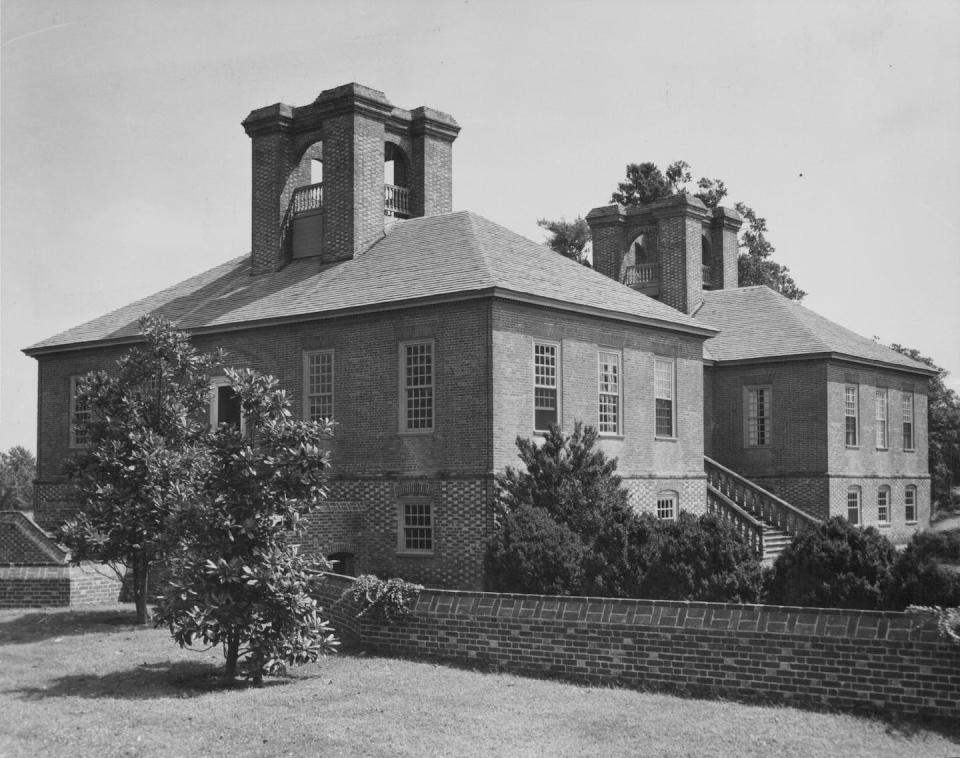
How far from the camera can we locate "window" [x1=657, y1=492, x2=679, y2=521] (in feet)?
93.3

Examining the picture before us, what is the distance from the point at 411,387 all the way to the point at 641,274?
17156 millimetres

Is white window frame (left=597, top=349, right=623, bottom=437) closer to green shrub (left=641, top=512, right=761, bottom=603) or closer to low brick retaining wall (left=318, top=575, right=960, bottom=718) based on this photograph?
green shrub (left=641, top=512, right=761, bottom=603)

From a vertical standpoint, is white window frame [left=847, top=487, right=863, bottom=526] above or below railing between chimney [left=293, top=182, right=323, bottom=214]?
below

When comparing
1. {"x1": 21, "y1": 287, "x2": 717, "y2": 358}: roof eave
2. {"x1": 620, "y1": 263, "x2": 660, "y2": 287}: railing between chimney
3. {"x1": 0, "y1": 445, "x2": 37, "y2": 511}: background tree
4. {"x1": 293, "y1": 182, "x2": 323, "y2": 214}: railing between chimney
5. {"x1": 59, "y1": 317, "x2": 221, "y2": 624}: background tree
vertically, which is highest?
{"x1": 293, "y1": 182, "x2": 323, "y2": 214}: railing between chimney

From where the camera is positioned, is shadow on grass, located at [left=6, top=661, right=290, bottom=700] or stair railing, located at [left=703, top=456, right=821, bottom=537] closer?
shadow on grass, located at [left=6, top=661, right=290, bottom=700]

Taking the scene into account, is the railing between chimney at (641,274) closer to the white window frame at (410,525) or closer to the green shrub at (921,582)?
the white window frame at (410,525)

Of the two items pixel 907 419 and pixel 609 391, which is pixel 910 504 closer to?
pixel 907 419

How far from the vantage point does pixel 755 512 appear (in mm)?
31797

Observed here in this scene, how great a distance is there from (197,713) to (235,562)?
2.01 m

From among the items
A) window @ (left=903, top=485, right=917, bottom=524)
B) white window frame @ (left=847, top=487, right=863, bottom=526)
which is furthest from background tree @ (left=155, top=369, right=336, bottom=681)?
window @ (left=903, top=485, right=917, bottom=524)

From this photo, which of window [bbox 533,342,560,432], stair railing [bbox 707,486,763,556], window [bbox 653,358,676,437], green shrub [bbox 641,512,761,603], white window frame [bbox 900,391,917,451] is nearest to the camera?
green shrub [bbox 641,512,761,603]

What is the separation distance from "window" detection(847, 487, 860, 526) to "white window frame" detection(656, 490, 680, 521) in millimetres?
Result: 9549

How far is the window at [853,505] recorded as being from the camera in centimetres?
3597

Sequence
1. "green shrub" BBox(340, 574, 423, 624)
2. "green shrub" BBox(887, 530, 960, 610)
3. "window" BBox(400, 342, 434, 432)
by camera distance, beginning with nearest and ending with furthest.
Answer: "green shrub" BBox(887, 530, 960, 610) < "green shrub" BBox(340, 574, 423, 624) < "window" BBox(400, 342, 434, 432)
